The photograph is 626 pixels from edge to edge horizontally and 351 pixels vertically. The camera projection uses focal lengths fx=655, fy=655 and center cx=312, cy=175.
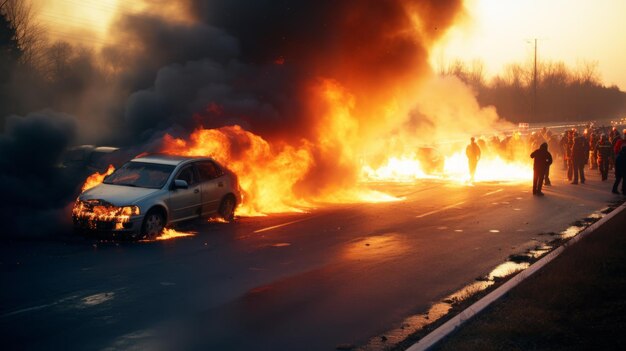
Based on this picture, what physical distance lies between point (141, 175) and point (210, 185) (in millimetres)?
1530

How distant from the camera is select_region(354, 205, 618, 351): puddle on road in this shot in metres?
6.58

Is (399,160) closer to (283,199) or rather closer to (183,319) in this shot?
(283,199)

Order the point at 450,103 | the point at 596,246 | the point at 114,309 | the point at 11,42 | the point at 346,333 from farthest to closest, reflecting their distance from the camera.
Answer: the point at 450,103
the point at 11,42
the point at 596,246
the point at 114,309
the point at 346,333

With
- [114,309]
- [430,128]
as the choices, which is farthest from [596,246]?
[430,128]

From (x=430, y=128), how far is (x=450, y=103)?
4932mm

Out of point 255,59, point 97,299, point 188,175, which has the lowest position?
point 97,299

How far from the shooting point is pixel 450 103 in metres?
57.2

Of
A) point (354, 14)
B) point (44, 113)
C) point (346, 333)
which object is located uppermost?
point (354, 14)

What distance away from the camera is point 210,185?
47.1ft

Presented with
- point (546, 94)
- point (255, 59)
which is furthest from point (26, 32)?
point (546, 94)

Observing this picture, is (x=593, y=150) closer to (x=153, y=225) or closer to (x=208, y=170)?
(x=208, y=170)

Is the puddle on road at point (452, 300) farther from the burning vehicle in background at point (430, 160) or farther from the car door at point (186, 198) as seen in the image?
the burning vehicle in background at point (430, 160)

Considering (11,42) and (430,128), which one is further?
(430,128)

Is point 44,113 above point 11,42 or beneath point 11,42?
beneath
